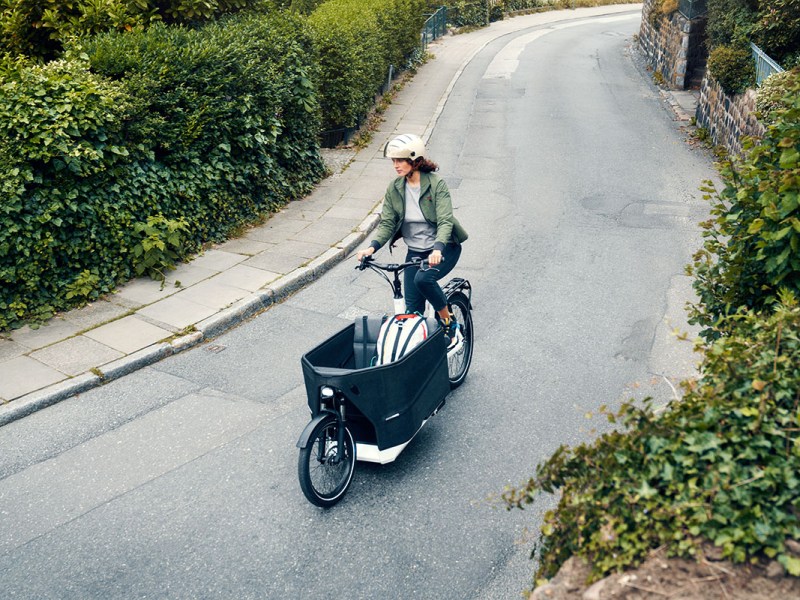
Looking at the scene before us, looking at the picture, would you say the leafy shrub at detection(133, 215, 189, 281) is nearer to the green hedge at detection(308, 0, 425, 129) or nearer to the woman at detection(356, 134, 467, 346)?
the woman at detection(356, 134, 467, 346)

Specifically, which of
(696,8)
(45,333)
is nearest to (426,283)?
(45,333)

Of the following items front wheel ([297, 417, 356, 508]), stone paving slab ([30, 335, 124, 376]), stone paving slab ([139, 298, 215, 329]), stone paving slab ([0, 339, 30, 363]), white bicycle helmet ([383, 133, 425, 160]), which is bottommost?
stone paving slab ([139, 298, 215, 329])

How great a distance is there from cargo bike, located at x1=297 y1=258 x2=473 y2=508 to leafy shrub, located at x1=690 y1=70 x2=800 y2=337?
1918 mm

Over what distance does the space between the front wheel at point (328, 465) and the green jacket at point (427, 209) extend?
160 centimetres

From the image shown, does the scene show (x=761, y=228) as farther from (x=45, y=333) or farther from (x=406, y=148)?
(x=45, y=333)

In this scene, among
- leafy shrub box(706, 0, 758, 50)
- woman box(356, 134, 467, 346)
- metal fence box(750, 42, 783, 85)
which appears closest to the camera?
woman box(356, 134, 467, 346)

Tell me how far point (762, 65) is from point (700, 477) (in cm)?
1285

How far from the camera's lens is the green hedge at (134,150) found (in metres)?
8.06

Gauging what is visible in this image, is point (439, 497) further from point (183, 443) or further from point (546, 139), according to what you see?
point (546, 139)

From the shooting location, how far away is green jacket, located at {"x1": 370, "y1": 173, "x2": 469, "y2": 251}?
6.03 meters

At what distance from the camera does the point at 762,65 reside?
532 inches

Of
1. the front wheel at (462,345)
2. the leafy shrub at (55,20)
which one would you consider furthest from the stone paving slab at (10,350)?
the leafy shrub at (55,20)

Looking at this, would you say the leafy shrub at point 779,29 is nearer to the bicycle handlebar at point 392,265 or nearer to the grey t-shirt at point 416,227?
the grey t-shirt at point 416,227

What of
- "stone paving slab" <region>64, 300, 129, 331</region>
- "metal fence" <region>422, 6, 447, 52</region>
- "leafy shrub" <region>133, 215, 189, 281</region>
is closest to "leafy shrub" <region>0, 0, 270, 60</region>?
"leafy shrub" <region>133, 215, 189, 281</region>
